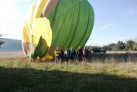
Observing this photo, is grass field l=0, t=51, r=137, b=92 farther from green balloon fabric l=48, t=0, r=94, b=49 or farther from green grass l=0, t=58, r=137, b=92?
green balloon fabric l=48, t=0, r=94, b=49

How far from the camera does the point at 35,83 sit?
12680 mm

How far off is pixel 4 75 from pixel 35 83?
95.4 inches

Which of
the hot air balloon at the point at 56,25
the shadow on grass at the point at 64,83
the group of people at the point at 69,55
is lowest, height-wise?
the shadow on grass at the point at 64,83

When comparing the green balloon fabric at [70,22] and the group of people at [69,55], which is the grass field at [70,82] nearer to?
the group of people at [69,55]

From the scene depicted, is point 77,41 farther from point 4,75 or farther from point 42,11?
point 4,75

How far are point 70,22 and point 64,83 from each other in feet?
41.1

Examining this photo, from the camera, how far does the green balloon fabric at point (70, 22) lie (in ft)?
79.0

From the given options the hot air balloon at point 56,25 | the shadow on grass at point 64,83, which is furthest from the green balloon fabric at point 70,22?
the shadow on grass at point 64,83

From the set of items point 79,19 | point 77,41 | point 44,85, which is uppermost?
point 79,19

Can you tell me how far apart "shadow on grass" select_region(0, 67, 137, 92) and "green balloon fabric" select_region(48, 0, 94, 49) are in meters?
9.66

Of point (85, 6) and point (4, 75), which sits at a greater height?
point (85, 6)

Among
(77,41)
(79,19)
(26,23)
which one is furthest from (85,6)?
(26,23)

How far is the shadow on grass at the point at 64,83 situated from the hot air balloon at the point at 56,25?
9.43m

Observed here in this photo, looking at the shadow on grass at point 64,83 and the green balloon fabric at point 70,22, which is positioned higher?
the green balloon fabric at point 70,22
